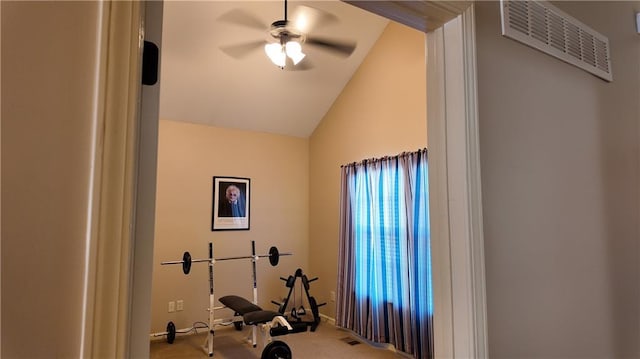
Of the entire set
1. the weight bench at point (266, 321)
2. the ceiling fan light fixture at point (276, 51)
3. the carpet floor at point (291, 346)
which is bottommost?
the carpet floor at point (291, 346)

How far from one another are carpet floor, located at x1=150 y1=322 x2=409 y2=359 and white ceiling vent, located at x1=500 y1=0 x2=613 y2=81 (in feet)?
9.25

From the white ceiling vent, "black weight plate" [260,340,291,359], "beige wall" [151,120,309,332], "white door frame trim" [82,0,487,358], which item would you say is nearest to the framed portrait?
"beige wall" [151,120,309,332]

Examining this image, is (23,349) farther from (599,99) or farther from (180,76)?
(180,76)

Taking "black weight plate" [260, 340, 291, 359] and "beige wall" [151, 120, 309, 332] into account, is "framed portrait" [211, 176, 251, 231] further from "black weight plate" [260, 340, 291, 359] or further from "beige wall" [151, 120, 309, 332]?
"black weight plate" [260, 340, 291, 359]

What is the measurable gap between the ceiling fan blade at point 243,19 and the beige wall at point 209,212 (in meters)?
1.50

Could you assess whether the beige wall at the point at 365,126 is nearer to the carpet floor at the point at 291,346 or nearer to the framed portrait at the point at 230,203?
the carpet floor at the point at 291,346

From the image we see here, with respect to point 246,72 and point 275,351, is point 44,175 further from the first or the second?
point 246,72

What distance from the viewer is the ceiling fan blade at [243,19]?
3.07m

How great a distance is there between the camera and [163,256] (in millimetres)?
3943

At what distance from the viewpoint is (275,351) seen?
3061 millimetres

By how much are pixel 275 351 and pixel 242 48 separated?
2729mm

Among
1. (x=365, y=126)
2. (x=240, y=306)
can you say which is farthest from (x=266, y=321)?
(x=365, y=126)

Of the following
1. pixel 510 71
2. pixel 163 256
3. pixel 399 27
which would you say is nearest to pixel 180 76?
pixel 163 256

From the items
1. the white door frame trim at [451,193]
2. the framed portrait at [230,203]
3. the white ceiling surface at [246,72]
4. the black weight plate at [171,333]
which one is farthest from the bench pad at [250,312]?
the white door frame trim at [451,193]
